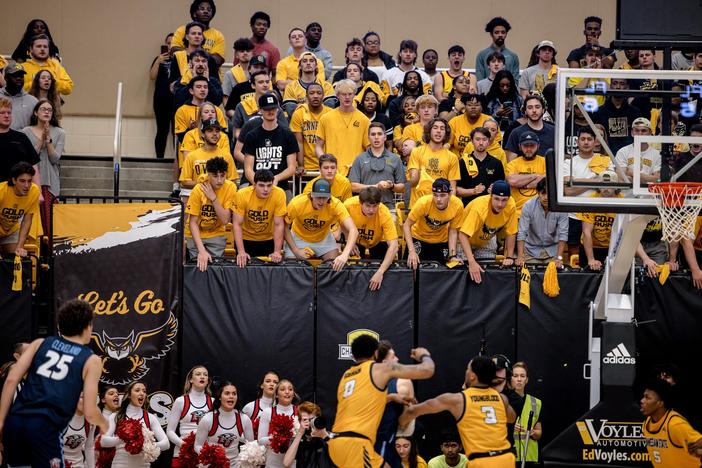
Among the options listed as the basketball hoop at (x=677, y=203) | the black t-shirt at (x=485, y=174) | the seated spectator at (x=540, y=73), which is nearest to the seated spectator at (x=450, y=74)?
the seated spectator at (x=540, y=73)

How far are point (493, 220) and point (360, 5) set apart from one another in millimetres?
9686

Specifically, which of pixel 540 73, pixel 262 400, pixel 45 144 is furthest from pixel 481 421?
pixel 540 73

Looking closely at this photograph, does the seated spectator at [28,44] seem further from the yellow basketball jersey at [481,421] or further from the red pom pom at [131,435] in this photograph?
the yellow basketball jersey at [481,421]

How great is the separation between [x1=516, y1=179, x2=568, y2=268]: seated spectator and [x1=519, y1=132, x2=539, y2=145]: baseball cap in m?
0.87

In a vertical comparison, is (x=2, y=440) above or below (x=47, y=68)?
below

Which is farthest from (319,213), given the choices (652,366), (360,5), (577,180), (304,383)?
(360,5)

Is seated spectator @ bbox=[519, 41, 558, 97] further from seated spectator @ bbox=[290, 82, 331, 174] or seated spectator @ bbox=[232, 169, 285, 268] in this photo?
seated spectator @ bbox=[232, 169, 285, 268]

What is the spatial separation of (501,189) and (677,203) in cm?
338

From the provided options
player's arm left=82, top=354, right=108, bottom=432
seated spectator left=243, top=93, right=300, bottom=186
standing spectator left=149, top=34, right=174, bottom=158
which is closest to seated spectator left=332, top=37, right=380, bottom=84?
seated spectator left=243, top=93, right=300, bottom=186

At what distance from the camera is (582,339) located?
15.7 m

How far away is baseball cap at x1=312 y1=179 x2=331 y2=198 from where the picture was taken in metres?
15.3

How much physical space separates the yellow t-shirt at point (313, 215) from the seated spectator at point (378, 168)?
1.14 m

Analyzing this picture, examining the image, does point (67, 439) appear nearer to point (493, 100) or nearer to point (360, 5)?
point (493, 100)

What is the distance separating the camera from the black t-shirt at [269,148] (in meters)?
17.0
